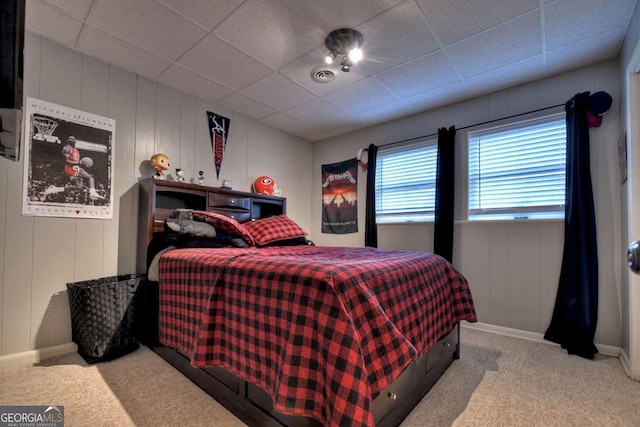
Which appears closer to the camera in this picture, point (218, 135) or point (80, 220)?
point (80, 220)

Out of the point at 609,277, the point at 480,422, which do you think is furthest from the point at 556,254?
the point at 480,422

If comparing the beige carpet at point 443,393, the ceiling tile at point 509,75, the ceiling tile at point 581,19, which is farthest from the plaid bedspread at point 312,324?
the ceiling tile at point 509,75

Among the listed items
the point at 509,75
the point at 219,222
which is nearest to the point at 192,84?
the point at 219,222

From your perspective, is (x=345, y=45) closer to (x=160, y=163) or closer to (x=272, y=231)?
(x=272, y=231)

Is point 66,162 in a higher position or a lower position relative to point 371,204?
higher

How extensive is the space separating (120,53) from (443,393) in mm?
3313

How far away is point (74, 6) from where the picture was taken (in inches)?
72.4

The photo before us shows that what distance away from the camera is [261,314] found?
1.24 meters

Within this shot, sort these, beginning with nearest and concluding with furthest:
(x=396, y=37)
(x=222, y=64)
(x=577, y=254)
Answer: (x=396, y=37), (x=577, y=254), (x=222, y=64)

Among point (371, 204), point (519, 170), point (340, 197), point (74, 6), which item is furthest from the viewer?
point (340, 197)

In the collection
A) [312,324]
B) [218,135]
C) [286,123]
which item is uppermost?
[286,123]

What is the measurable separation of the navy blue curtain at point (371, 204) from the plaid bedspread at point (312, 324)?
186 centimetres

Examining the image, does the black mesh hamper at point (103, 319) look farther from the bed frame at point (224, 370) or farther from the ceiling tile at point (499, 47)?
the ceiling tile at point (499, 47)

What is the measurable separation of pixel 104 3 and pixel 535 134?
3519 millimetres
